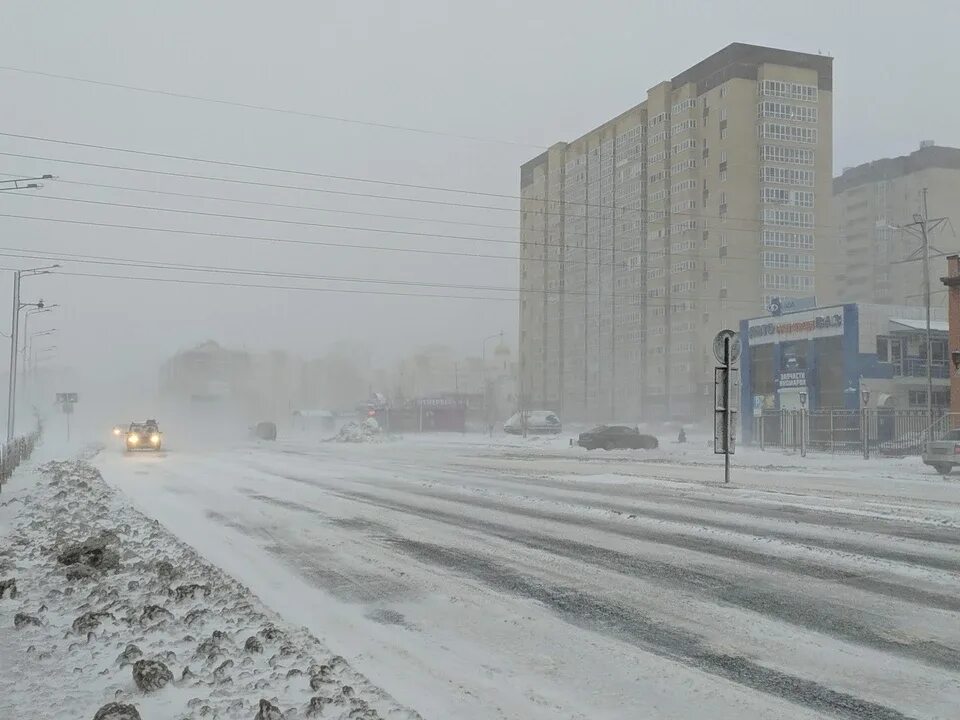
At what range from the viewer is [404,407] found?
8925 cm

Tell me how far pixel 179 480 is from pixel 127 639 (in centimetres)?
1654

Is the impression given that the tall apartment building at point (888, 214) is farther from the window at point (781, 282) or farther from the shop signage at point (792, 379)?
the shop signage at point (792, 379)

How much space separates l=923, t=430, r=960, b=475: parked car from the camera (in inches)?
958

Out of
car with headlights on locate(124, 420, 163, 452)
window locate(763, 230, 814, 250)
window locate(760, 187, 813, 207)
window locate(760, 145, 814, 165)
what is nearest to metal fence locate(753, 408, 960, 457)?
car with headlights on locate(124, 420, 163, 452)

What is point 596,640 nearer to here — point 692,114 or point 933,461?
point 933,461

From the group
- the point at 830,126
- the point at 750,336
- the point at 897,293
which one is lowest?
the point at 750,336

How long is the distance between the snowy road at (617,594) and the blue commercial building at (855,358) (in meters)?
28.8

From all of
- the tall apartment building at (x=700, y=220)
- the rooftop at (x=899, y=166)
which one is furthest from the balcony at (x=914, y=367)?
the rooftop at (x=899, y=166)

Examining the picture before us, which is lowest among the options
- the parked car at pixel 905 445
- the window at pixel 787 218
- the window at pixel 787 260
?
the parked car at pixel 905 445

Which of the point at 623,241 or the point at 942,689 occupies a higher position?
the point at 623,241

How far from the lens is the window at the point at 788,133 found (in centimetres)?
8275

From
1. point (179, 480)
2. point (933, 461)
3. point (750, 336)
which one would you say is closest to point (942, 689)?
point (179, 480)

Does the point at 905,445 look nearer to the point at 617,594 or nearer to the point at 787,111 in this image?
the point at 617,594

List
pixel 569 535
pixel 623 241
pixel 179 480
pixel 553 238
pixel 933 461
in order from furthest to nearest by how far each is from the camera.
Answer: pixel 553 238, pixel 623 241, pixel 933 461, pixel 179 480, pixel 569 535
